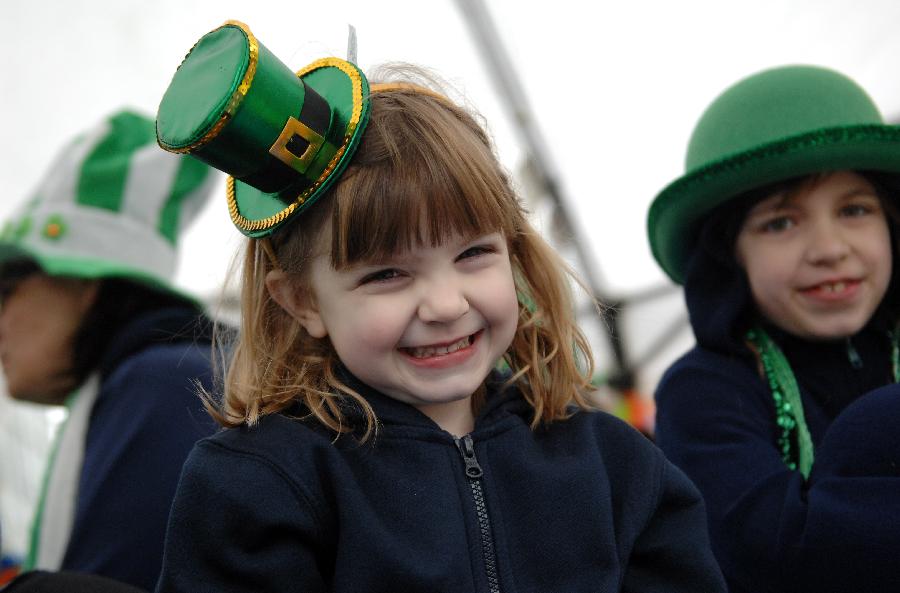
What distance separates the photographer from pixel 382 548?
94 centimetres

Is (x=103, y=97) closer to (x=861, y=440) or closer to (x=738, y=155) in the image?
(x=738, y=155)

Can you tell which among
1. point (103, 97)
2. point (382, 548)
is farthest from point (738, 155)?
point (103, 97)

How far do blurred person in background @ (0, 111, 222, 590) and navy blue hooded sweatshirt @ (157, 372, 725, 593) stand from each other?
536 mm

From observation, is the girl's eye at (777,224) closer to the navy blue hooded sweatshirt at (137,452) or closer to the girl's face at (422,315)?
the girl's face at (422,315)

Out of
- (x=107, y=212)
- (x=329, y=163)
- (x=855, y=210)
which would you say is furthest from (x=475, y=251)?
(x=107, y=212)

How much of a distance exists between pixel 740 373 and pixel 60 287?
4.51 ft

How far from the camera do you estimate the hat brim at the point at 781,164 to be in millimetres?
1237

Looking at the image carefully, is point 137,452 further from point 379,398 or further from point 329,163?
point 329,163

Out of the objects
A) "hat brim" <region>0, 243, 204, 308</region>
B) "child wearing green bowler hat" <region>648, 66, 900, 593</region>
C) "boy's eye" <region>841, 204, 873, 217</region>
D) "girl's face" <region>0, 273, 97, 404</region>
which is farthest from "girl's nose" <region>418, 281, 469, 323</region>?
"girl's face" <region>0, 273, 97, 404</region>

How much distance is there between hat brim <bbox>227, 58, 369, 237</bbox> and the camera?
97cm

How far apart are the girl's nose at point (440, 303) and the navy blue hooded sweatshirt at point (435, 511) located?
16 centimetres

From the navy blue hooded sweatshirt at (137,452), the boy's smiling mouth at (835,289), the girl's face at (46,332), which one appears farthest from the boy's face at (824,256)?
the girl's face at (46,332)

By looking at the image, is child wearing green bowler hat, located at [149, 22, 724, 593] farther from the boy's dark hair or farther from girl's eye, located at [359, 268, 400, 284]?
the boy's dark hair

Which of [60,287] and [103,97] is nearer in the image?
[60,287]
